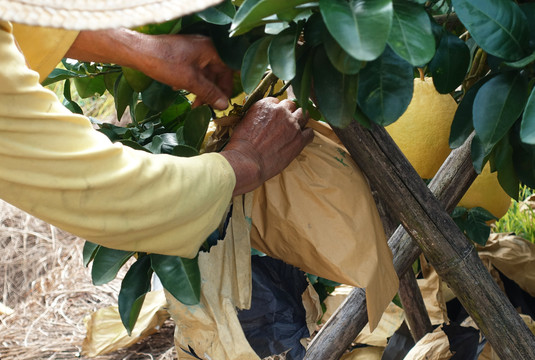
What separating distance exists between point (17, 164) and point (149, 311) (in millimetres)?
1717

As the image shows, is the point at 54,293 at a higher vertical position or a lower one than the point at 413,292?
lower

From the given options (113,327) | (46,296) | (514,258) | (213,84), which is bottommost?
(46,296)

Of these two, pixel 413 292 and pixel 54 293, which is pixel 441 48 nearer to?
pixel 413 292

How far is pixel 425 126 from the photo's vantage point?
120 cm

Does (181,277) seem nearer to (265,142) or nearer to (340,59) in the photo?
(265,142)

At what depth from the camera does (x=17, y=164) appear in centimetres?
74

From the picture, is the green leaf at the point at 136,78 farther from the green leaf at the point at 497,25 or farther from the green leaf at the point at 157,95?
the green leaf at the point at 497,25

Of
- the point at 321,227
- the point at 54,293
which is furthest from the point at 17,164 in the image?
the point at 54,293

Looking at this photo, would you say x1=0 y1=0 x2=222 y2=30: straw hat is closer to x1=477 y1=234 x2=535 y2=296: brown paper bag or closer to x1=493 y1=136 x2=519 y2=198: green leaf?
x1=493 y1=136 x2=519 y2=198: green leaf

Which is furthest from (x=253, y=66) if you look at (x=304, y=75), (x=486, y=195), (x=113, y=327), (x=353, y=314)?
(x=113, y=327)

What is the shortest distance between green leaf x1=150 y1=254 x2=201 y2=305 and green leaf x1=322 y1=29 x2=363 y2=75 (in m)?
0.41

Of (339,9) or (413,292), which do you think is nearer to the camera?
(339,9)

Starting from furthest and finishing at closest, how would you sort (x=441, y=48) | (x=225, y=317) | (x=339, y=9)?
(x=225, y=317)
(x=441, y=48)
(x=339, y=9)

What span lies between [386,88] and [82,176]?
36 centimetres
